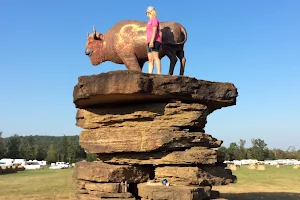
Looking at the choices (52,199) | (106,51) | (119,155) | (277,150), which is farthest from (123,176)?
(277,150)

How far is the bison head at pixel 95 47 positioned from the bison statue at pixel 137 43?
347 millimetres

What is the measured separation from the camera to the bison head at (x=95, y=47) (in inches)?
452

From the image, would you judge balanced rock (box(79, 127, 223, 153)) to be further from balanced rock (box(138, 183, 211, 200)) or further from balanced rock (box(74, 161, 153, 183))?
balanced rock (box(138, 183, 211, 200))

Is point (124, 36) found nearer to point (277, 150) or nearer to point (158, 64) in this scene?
point (158, 64)

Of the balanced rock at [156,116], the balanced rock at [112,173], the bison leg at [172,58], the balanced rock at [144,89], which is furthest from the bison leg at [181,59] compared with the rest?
the balanced rock at [112,173]

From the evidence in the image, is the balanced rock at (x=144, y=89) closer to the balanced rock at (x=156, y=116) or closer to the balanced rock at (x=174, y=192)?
the balanced rock at (x=156, y=116)

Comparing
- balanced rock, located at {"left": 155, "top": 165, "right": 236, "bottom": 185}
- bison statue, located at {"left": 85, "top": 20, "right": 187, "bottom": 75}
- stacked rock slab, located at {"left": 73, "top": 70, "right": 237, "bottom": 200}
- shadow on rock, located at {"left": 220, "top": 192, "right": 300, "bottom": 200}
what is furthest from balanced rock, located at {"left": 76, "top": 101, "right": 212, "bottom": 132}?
shadow on rock, located at {"left": 220, "top": 192, "right": 300, "bottom": 200}

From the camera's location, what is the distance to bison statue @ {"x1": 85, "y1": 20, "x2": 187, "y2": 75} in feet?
34.6

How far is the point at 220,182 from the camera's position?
9461 millimetres

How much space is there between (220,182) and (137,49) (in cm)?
474

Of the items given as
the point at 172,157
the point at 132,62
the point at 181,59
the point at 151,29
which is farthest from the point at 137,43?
the point at 172,157

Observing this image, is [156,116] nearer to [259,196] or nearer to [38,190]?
[259,196]

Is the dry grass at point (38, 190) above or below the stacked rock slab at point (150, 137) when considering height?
below

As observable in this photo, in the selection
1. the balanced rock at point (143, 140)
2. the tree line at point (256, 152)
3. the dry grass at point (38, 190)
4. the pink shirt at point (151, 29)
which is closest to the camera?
the balanced rock at point (143, 140)
